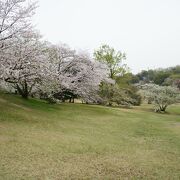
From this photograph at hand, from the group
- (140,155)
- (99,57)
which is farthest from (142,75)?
(140,155)

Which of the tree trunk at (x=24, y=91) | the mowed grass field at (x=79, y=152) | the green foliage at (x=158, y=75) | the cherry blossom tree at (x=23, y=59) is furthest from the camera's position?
the green foliage at (x=158, y=75)

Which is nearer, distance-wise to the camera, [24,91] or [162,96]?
[24,91]

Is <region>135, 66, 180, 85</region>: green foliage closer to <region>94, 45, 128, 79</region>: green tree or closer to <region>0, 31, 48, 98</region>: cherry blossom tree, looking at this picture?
<region>94, 45, 128, 79</region>: green tree

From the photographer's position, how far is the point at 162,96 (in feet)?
105

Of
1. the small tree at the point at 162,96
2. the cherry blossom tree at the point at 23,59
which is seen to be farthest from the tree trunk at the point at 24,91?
the small tree at the point at 162,96

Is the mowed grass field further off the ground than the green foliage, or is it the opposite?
the green foliage

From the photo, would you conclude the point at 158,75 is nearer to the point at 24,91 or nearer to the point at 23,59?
the point at 24,91

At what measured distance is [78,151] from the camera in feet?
31.6

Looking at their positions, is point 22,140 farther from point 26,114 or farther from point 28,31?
point 28,31

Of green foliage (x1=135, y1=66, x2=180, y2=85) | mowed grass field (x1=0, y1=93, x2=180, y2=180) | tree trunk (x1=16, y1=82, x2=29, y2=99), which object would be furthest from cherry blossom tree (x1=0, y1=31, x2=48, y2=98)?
green foliage (x1=135, y1=66, x2=180, y2=85)

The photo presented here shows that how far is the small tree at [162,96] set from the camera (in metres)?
32.1

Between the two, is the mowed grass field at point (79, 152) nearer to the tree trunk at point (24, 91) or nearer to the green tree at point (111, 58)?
the tree trunk at point (24, 91)

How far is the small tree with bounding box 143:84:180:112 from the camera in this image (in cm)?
3206

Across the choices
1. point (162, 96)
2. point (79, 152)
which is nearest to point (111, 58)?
point (162, 96)
